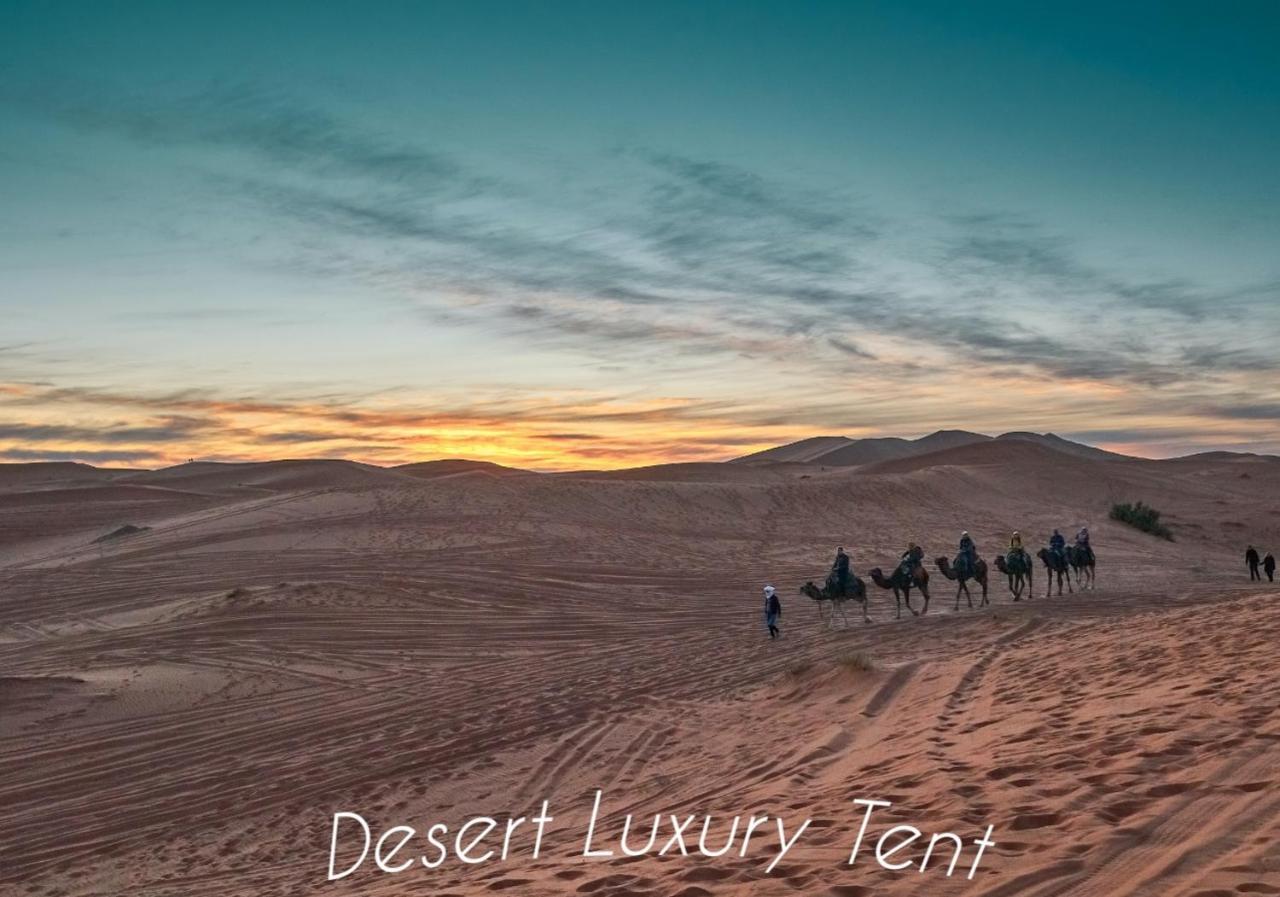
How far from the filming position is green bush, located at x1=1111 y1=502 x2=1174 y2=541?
4381 cm

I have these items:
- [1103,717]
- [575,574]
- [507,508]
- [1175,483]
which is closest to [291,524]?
[507,508]

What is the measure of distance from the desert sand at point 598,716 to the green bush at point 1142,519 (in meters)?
9.85

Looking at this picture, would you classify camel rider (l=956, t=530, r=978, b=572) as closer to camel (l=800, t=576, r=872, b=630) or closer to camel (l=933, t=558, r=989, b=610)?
camel (l=933, t=558, r=989, b=610)

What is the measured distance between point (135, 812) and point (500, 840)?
4.32 metres

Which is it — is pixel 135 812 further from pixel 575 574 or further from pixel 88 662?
pixel 575 574

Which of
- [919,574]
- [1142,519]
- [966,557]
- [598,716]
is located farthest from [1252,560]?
[598,716]

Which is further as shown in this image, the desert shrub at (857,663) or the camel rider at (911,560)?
the camel rider at (911,560)

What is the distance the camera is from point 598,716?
13625 mm

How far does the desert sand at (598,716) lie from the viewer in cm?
639

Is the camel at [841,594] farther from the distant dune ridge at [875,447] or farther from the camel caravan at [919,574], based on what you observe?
the distant dune ridge at [875,447]

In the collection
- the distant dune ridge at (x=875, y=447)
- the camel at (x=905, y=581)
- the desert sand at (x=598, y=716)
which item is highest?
the distant dune ridge at (x=875, y=447)

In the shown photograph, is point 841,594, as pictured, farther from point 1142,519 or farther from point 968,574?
point 1142,519

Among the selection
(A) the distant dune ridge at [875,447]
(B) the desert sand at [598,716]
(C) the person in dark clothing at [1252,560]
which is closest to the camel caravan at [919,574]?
(B) the desert sand at [598,716]

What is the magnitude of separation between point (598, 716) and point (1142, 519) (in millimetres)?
38418
